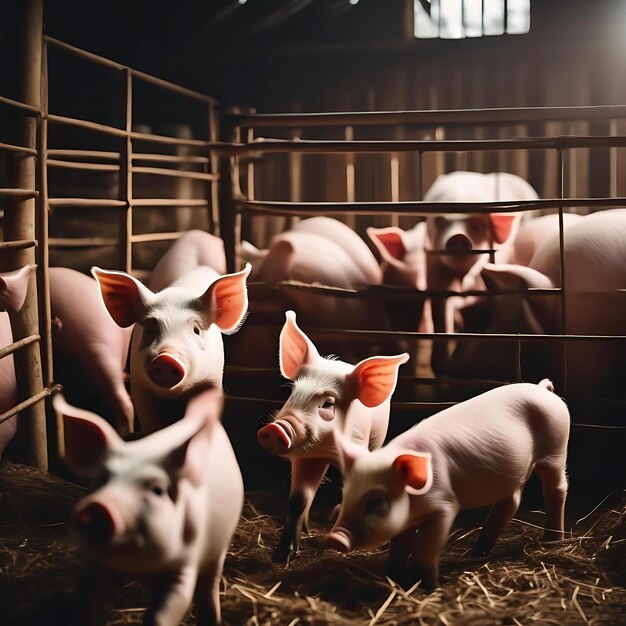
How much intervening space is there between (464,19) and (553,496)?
3286mm

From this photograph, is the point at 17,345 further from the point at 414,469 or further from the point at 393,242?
the point at 393,242

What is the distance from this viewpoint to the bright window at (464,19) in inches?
187

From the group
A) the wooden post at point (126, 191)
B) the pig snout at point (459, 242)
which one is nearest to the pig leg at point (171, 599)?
the pig snout at point (459, 242)

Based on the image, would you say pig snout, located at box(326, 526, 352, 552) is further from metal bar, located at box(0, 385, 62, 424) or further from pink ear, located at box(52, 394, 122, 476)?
metal bar, located at box(0, 385, 62, 424)

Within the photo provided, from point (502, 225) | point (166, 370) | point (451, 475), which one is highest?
point (502, 225)

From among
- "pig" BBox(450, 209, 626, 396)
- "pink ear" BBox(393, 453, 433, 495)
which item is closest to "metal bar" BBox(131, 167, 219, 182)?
"pig" BBox(450, 209, 626, 396)

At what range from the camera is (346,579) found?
6.44ft

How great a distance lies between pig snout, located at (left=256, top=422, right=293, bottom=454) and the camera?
195 cm

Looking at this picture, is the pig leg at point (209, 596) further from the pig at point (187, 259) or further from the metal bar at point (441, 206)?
the pig at point (187, 259)

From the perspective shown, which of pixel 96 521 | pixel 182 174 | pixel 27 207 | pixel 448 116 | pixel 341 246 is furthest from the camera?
pixel 182 174

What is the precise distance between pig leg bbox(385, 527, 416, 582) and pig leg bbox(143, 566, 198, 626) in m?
0.61

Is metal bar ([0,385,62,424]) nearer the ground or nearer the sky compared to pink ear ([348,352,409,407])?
nearer the ground

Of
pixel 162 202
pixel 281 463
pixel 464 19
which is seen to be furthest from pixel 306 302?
pixel 464 19

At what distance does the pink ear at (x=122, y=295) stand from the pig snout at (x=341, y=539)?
0.70 meters
